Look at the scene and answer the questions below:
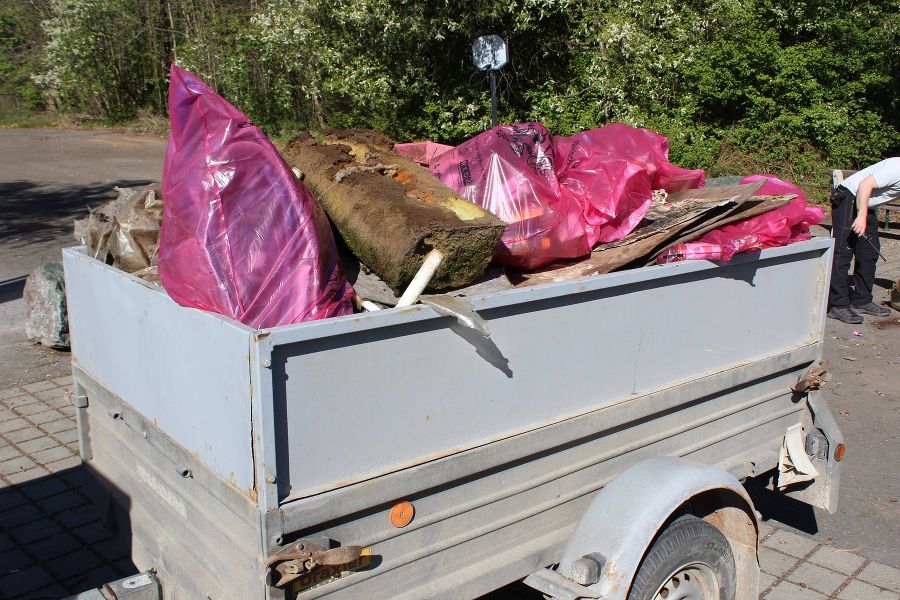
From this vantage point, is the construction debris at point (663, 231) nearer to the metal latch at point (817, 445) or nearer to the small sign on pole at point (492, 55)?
the metal latch at point (817, 445)

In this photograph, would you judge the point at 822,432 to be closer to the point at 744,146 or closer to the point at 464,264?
the point at 464,264

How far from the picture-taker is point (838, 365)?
6781mm

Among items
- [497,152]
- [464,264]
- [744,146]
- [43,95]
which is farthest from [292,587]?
[43,95]

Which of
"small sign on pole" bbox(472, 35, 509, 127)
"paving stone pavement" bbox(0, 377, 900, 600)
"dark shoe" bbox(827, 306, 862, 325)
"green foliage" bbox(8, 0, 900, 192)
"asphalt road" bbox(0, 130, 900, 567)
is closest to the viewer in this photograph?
"paving stone pavement" bbox(0, 377, 900, 600)

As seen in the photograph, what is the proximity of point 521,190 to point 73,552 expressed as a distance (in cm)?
282

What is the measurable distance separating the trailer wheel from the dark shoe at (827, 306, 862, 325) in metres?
5.81

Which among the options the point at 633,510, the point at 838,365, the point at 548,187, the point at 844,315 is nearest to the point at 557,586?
the point at 633,510

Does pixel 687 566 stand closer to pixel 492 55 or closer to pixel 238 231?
pixel 238 231

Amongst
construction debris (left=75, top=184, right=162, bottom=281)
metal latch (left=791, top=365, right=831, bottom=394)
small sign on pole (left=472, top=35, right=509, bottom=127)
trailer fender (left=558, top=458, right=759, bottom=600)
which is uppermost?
small sign on pole (left=472, top=35, right=509, bottom=127)

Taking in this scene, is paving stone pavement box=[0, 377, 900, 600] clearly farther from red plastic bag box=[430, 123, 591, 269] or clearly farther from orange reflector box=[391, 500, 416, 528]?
red plastic bag box=[430, 123, 591, 269]

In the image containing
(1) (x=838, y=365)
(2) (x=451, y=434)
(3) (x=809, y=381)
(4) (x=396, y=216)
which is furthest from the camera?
(1) (x=838, y=365)

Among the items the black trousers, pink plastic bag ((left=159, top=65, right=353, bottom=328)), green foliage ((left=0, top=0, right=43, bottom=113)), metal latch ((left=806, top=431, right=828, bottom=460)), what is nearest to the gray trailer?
pink plastic bag ((left=159, top=65, right=353, bottom=328))

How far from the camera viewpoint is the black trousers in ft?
26.1

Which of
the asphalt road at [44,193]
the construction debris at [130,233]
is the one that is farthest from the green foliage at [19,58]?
the construction debris at [130,233]
